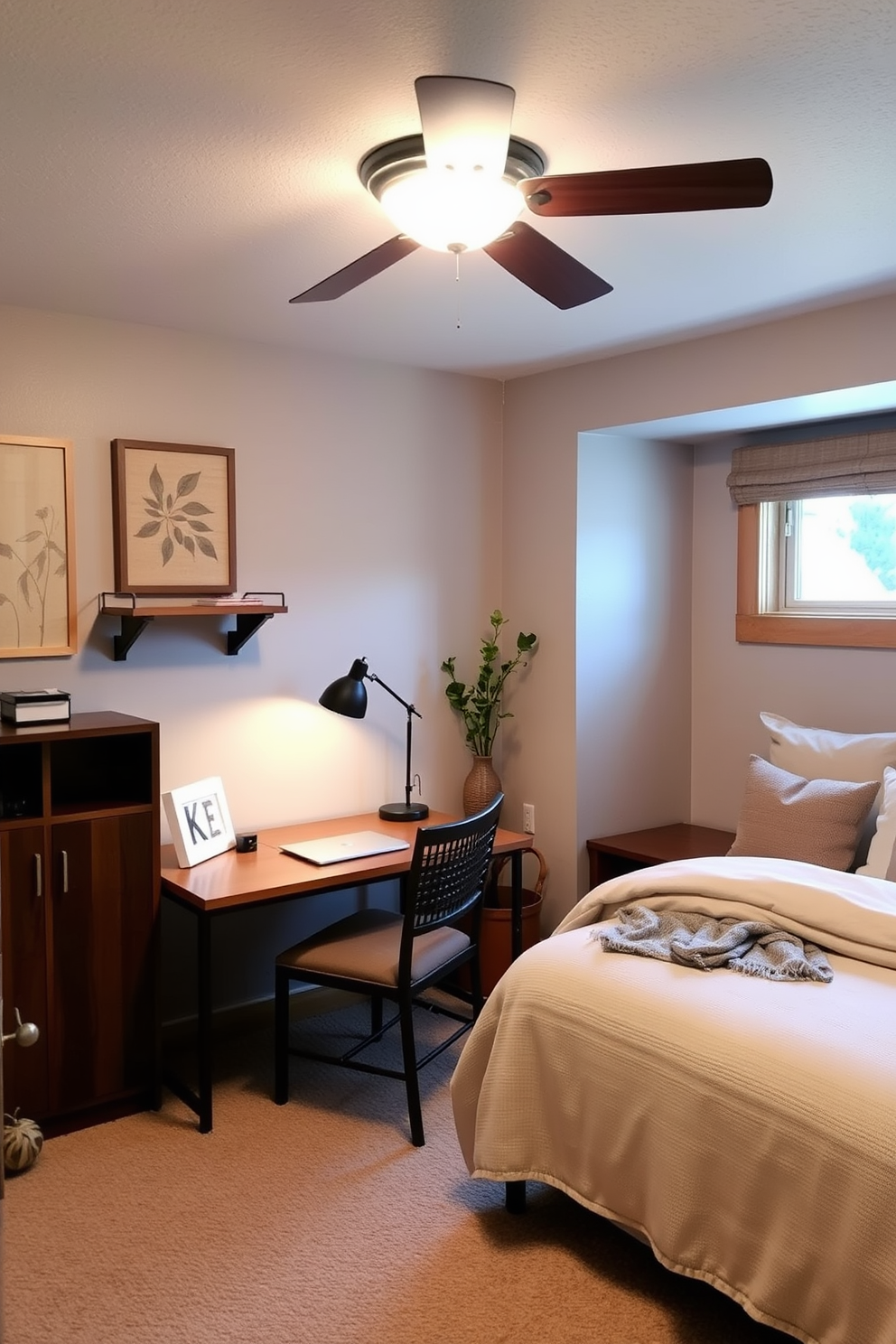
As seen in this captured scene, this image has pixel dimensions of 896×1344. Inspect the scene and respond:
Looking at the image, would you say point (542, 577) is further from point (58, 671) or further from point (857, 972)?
point (857, 972)

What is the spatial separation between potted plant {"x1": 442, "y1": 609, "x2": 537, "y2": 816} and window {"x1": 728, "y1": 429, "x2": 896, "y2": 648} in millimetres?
910

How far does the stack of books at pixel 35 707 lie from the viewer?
9.53 ft

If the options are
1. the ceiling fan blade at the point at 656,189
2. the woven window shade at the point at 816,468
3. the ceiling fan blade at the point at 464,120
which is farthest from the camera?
the woven window shade at the point at 816,468

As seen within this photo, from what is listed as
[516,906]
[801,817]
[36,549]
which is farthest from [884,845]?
[36,549]

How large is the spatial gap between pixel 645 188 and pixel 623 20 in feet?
0.84

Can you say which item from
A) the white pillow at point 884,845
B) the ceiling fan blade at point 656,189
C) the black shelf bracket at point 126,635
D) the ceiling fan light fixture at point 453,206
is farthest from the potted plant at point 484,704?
the ceiling fan blade at point 656,189

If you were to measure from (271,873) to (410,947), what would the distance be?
481 millimetres

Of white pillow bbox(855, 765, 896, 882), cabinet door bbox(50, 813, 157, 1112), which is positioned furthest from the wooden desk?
white pillow bbox(855, 765, 896, 882)

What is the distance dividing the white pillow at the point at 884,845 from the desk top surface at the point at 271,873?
1.10 m

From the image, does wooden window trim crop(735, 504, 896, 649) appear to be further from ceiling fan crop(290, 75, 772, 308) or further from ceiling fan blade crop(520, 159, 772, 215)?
ceiling fan blade crop(520, 159, 772, 215)

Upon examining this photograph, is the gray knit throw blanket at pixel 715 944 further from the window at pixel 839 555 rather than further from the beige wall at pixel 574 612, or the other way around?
the window at pixel 839 555

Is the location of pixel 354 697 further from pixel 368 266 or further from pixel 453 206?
pixel 453 206

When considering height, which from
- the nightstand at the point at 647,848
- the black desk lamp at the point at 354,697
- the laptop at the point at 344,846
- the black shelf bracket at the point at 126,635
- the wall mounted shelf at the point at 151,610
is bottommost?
the nightstand at the point at 647,848

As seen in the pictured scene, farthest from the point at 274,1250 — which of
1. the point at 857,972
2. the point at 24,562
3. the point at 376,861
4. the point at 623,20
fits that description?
the point at 623,20
